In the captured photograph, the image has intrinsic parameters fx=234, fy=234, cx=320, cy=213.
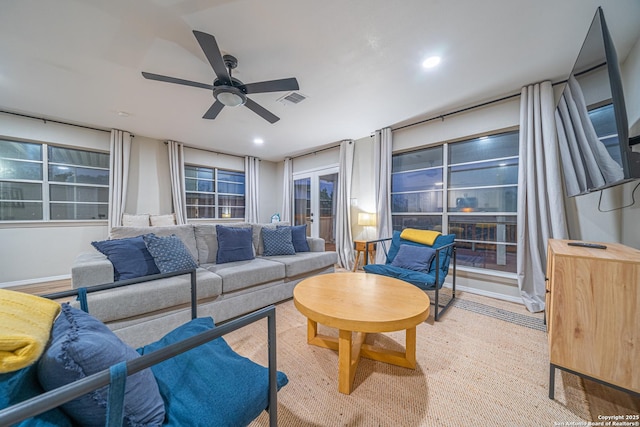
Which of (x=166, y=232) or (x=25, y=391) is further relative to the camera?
(x=166, y=232)

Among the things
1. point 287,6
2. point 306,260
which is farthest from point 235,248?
point 287,6

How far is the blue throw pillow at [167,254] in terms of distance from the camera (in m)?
2.05

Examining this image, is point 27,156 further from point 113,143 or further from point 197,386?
point 197,386

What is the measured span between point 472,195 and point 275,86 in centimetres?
286

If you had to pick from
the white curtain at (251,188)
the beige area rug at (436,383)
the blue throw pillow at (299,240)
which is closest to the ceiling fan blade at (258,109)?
the blue throw pillow at (299,240)

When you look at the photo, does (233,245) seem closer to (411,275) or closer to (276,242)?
(276,242)

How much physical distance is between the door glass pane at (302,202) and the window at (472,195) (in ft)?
8.09

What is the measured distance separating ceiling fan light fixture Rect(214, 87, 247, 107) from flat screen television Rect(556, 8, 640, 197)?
2.42 metres

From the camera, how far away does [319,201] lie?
538cm

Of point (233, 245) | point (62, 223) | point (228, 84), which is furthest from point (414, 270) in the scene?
point (62, 223)

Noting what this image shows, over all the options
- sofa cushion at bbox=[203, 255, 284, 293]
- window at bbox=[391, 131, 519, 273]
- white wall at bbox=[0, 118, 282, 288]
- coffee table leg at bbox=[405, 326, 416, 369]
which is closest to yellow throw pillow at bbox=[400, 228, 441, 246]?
window at bbox=[391, 131, 519, 273]

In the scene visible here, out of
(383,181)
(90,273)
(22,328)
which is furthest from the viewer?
(383,181)

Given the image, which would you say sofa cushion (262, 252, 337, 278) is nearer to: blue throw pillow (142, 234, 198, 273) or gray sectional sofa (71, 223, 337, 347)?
gray sectional sofa (71, 223, 337, 347)

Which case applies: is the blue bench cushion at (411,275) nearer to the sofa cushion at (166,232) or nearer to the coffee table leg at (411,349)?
the coffee table leg at (411,349)
